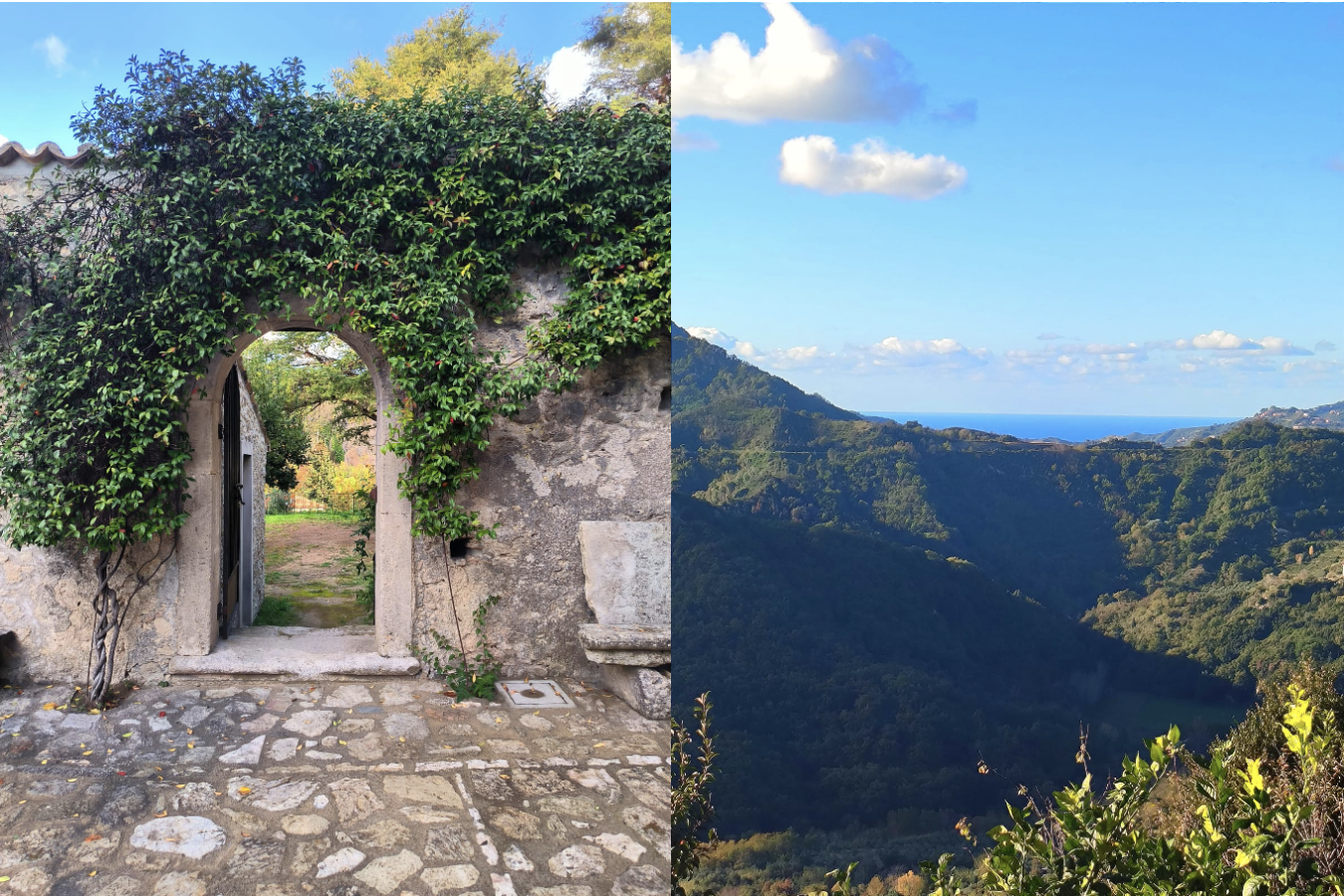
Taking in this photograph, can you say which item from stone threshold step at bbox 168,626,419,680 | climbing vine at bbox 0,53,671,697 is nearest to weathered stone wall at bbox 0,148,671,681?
climbing vine at bbox 0,53,671,697

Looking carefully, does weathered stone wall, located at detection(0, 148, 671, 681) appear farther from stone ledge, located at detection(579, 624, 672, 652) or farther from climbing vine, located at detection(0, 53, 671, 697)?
stone ledge, located at detection(579, 624, 672, 652)

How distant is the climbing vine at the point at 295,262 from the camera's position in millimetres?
4762

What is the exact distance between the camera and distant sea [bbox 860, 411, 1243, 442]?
284 cm

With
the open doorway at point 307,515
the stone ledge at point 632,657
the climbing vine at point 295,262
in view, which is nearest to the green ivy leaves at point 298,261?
the climbing vine at point 295,262

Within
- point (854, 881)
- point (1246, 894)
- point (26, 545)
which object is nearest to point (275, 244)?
point (26, 545)

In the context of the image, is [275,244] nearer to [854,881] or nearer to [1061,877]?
[854,881]

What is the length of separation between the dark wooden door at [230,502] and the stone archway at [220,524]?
17.3 inches

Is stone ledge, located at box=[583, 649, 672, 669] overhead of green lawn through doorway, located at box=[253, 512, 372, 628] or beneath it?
overhead

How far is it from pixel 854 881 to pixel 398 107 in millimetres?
4527

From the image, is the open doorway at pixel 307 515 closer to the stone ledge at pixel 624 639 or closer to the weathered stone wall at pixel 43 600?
the weathered stone wall at pixel 43 600

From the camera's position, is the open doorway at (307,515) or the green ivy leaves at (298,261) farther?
the open doorway at (307,515)

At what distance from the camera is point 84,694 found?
4.78 metres

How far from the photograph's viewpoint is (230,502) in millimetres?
6199

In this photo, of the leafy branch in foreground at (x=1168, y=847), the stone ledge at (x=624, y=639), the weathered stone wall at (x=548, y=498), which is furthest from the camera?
the weathered stone wall at (x=548, y=498)
